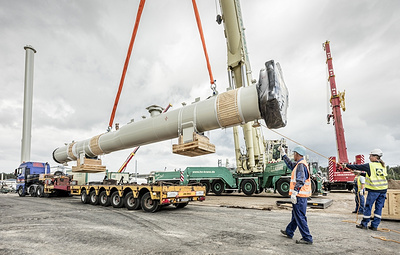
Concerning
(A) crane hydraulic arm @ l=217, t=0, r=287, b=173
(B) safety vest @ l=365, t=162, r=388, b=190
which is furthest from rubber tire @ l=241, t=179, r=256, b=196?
(B) safety vest @ l=365, t=162, r=388, b=190

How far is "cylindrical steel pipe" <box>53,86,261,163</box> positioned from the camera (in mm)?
6543

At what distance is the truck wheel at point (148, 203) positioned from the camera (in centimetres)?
875

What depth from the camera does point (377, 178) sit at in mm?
5777

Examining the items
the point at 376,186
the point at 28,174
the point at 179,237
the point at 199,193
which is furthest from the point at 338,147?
the point at 28,174

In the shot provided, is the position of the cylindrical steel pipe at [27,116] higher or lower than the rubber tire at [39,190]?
higher

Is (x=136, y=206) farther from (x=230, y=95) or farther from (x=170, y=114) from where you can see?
(x=230, y=95)

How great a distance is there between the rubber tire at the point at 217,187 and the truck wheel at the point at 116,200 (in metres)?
8.29

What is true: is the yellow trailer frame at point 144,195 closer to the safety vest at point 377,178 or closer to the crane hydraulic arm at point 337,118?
the safety vest at point 377,178

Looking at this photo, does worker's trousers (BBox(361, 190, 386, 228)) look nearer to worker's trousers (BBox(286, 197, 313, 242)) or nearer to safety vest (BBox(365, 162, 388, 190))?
safety vest (BBox(365, 162, 388, 190))

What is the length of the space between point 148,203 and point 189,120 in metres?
3.77

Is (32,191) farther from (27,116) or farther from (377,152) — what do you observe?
(377,152)

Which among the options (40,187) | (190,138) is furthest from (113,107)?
(40,187)

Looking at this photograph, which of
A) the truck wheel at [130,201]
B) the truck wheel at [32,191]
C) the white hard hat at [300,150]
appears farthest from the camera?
the truck wheel at [32,191]

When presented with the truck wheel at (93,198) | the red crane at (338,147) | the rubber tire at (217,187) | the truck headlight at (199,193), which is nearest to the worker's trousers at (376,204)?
the truck headlight at (199,193)
